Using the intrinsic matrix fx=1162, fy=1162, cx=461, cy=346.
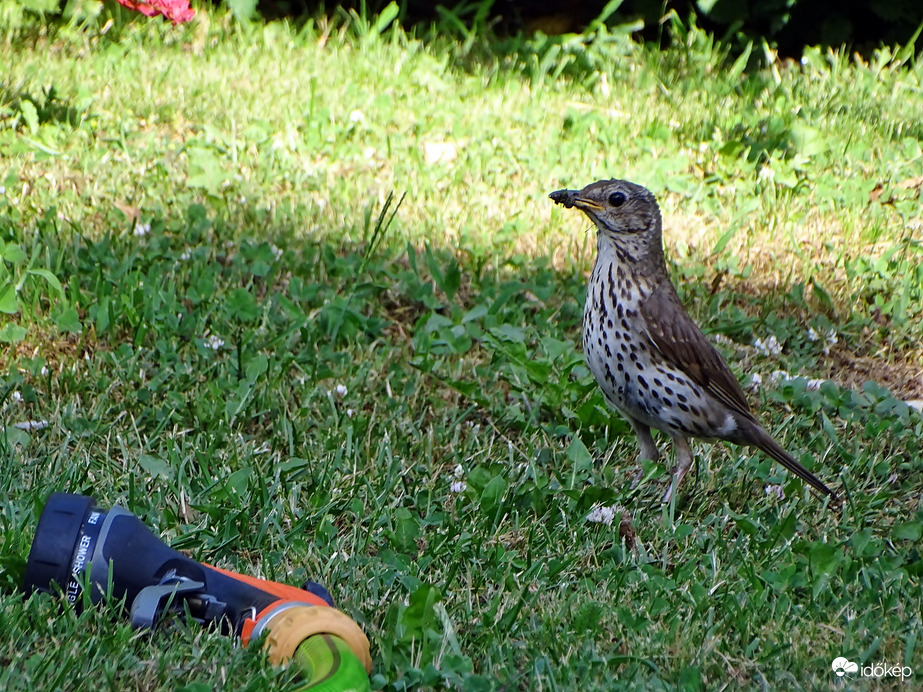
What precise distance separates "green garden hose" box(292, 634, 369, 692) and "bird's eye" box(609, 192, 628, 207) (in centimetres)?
187

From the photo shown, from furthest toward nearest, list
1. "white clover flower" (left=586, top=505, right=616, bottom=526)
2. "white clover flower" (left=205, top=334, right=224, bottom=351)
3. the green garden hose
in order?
"white clover flower" (left=205, top=334, right=224, bottom=351), "white clover flower" (left=586, top=505, right=616, bottom=526), the green garden hose

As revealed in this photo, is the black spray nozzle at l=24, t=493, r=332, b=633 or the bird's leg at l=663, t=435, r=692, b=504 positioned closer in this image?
the black spray nozzle at l=24, t=493, r=332, b=633

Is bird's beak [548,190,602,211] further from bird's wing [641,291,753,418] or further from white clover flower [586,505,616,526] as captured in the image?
white clover flower [586,505,616,526]

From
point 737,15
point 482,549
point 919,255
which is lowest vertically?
point 482,549

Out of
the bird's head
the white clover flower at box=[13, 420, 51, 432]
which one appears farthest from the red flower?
the bird's head

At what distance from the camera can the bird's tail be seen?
12.8ft

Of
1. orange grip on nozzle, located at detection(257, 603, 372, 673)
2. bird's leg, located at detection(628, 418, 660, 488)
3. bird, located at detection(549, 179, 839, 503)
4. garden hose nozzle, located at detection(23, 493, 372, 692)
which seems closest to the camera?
orange grip on nozzle, located at detection(257, 603, 372, 673)

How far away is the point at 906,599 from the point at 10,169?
452 cm

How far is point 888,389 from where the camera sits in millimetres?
4984

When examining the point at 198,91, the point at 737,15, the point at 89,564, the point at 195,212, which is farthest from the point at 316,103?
the point at 89,564

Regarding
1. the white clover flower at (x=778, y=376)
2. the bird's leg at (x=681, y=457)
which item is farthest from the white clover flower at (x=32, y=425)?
the white clover flower at (x=778, y=376)

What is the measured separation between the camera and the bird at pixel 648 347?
391 cm

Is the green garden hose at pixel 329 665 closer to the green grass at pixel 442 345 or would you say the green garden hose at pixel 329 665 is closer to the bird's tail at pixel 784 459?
→ the green grass at pixel 442 345

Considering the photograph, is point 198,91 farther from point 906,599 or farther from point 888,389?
point 906,599
